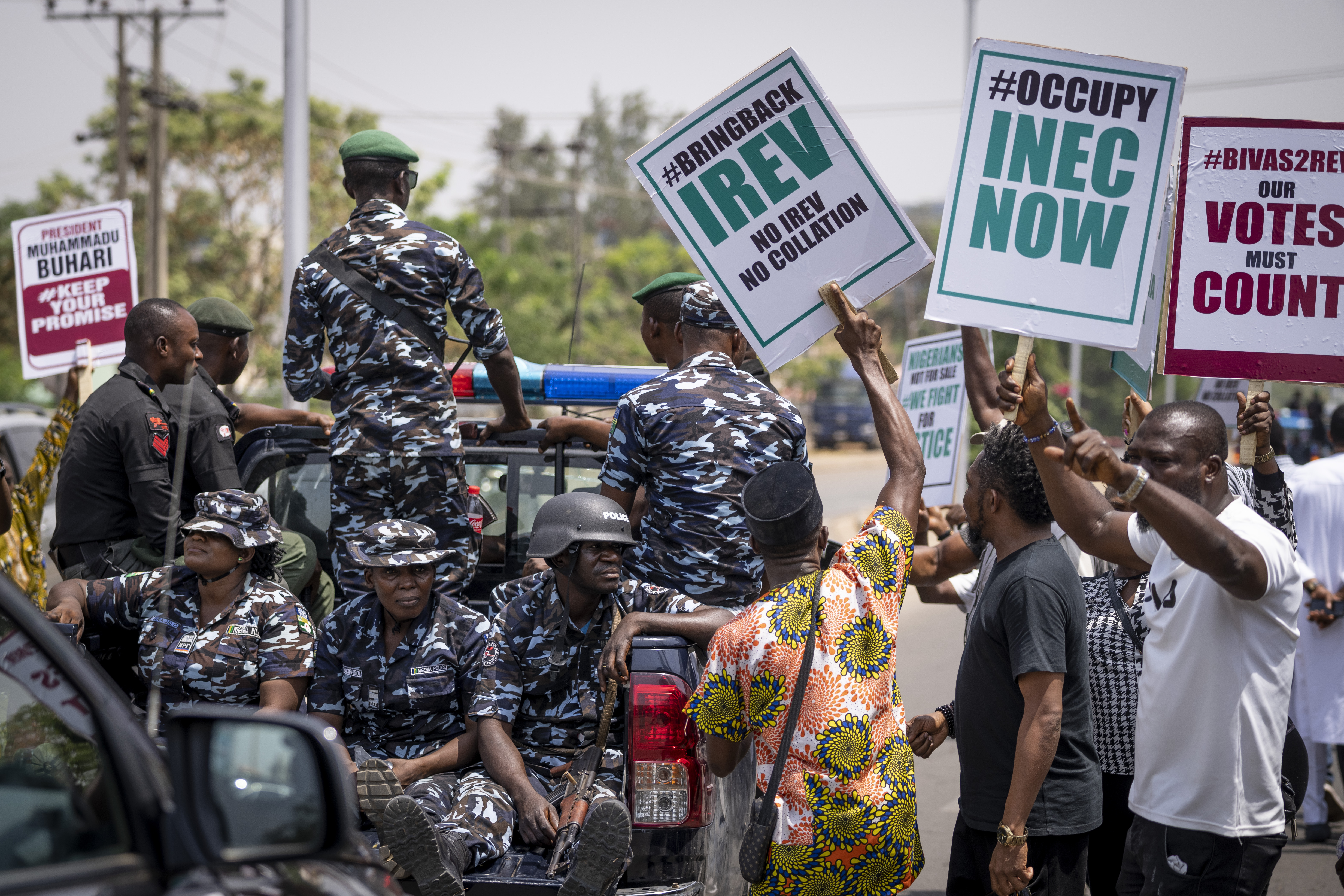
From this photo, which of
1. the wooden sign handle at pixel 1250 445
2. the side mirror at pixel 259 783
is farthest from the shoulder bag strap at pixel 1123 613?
the side mirror at pixel 259 783

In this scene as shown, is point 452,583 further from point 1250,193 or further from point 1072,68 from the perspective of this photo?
point 1250,193

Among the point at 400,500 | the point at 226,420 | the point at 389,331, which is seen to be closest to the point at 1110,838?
the point at 400,500

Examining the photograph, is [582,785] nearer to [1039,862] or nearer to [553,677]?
Result: [553,677]

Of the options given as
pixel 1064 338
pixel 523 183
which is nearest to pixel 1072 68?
pixel 1064 338

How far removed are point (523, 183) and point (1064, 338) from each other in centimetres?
5963

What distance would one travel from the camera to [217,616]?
4125mm

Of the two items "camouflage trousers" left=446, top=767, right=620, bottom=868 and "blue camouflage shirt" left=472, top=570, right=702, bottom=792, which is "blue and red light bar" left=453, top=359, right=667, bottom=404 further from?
"camouflage trousers" left=446, top=767, right=620, bottom=868

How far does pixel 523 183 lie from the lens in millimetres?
61000

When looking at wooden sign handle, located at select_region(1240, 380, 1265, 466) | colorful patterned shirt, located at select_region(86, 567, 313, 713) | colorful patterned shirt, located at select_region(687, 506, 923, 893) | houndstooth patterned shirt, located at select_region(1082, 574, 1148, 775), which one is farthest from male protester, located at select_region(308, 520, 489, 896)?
wooden sign handle, located at select_region(1240, 380, 1265, 466)

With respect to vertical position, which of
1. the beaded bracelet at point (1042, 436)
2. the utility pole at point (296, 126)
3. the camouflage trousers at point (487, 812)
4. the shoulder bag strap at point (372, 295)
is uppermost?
the utility pole at point (296, 126)

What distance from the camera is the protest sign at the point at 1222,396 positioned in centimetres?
664

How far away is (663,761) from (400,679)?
1145 mm

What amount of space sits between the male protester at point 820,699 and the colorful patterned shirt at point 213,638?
5.78 ft

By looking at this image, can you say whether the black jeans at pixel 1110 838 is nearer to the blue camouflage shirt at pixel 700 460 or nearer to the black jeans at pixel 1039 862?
the black jeans at pixel 1039 862
